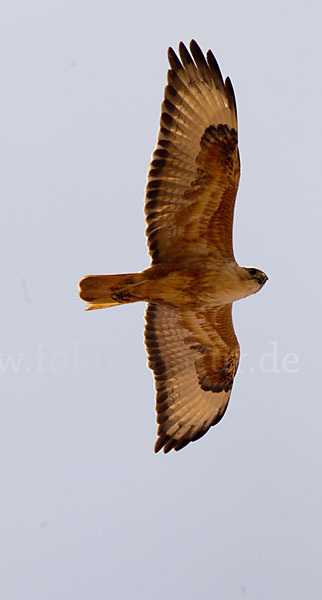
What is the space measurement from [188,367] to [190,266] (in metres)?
1.51

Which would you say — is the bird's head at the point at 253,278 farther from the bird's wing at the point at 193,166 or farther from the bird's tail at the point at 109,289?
the bird's tail at the point at 109,289

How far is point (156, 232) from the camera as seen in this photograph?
Answer: 37.0ft

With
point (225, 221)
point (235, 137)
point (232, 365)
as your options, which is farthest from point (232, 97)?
point (232, 365)

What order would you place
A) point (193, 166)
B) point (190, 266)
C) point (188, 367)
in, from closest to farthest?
point (193, 166) < point (190, 266) < point (188, 367)

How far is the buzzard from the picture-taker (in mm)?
10758

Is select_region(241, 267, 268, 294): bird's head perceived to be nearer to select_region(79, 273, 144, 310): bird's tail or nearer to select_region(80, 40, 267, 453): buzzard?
select_region(80, 40, 267, 453): buzzard

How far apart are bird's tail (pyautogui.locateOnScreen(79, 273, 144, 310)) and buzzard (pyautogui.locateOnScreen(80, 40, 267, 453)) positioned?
0.03 feet

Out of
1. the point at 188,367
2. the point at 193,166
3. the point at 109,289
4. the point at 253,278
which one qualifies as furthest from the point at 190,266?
the point at 188,367

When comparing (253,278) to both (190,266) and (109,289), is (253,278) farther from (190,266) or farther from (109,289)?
(109,289)

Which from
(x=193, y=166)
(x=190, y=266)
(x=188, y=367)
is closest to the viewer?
(x=193, y=166)

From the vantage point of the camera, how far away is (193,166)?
10938 mm

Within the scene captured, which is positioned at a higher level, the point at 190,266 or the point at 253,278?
the point at 190,266

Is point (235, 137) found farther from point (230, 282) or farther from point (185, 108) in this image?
point (230, 282)

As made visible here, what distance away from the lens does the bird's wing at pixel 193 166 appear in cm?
1070
